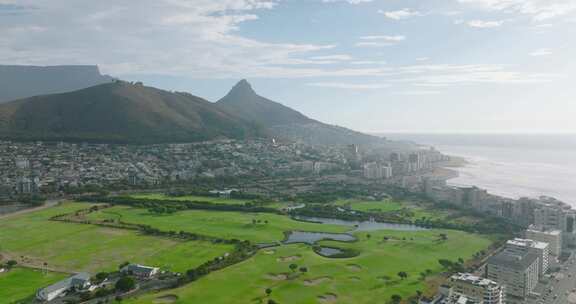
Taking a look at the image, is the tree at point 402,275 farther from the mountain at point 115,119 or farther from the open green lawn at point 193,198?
the mountain at point 115,119

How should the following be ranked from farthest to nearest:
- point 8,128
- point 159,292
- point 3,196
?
1. point 8,128
2. point 3,196
3. point 159,292

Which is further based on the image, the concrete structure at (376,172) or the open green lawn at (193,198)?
the concrete structure at (376,172)

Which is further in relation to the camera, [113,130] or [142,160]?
[113,130]

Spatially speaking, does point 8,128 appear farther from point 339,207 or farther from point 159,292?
point 159,292

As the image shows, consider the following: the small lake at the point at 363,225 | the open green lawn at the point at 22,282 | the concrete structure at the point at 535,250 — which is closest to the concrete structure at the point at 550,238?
the concrete structure at the point at 535,250

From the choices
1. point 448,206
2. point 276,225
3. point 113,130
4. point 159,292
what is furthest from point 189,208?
point 113,130

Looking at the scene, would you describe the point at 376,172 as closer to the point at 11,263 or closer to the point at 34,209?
the point at 34,209
